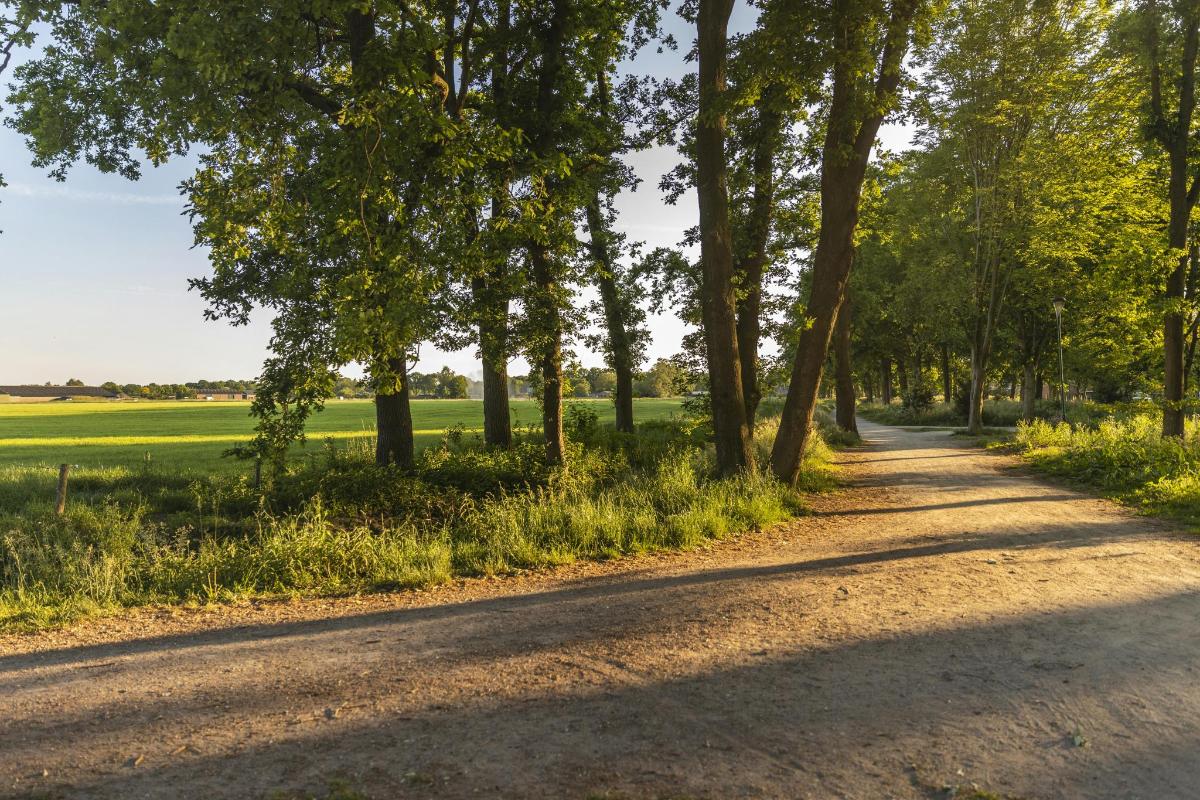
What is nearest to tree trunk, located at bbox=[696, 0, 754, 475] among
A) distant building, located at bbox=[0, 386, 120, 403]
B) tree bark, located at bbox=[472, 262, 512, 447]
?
tree bark, located at bbox=[472, 262, 512, 447]

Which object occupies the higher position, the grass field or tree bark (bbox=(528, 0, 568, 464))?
tree bark (bbox=(528, 0, 568, 464))

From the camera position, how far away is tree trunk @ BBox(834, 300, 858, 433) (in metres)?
23.6

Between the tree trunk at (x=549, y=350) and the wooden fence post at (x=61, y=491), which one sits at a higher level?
the tree trunk at (x=549, y=350)

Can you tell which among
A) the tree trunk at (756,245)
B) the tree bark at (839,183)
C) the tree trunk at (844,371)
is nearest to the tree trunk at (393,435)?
the tree bark at (839,183)

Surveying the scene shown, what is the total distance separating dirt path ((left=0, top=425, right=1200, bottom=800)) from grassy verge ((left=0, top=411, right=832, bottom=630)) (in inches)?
31.3

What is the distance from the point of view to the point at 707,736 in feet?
11.5

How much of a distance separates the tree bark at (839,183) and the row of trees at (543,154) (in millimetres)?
51

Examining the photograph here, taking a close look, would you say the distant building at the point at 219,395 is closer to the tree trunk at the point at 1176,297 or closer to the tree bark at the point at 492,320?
the tree bark at the point at 492,320

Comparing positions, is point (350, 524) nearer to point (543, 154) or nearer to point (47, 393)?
point (543, 154)

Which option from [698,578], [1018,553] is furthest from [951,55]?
[698,578]

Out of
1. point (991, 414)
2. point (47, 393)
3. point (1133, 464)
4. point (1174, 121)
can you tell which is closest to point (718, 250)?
point (1133, 464)

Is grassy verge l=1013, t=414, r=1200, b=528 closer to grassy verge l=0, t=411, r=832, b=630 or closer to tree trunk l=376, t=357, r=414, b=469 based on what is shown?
grassy verge l=0, t=411, r=832, b=630

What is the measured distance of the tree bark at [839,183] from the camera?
10.4m

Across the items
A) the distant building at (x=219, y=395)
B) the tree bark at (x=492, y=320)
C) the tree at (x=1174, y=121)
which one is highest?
the tree at (x=1174, y=121)
